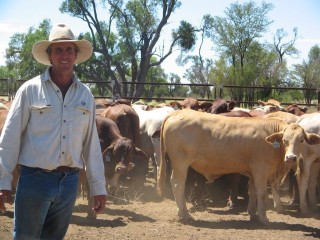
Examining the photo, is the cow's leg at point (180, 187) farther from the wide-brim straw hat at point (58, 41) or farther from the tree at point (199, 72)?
the tree at point (199, 72)

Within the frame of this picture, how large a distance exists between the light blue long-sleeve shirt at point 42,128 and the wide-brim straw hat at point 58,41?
32 cm

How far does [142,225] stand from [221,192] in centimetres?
243

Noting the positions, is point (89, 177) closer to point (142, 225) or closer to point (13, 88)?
point (142, 225)

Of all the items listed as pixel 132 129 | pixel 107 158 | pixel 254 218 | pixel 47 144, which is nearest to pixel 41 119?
pixel 47 144

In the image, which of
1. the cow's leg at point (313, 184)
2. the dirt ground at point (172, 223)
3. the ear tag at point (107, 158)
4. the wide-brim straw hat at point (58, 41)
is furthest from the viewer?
the cow's leg at point (313, 184)

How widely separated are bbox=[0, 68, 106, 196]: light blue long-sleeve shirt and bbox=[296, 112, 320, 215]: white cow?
17.6 feet

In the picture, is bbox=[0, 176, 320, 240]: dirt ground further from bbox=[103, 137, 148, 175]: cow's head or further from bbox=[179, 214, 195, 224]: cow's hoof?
bbox=[103, 137, 148, 175]: cow's head

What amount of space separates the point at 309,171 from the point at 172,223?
2554 mm

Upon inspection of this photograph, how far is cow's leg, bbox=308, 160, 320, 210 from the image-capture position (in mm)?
8273

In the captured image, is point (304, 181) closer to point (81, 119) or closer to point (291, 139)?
point (291, 139)

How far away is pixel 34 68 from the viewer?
40.9 m

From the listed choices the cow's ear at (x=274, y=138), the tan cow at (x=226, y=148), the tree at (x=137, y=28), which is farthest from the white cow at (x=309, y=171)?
the tree at (x=137, y=28)

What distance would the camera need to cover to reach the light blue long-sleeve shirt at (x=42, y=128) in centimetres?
332

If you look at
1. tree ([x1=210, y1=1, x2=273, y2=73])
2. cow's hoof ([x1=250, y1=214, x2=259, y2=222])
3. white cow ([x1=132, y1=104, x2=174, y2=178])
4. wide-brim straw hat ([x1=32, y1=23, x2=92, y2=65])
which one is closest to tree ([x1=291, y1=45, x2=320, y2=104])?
tree ([x1=210, y1=1, x2=273, y2=73])
